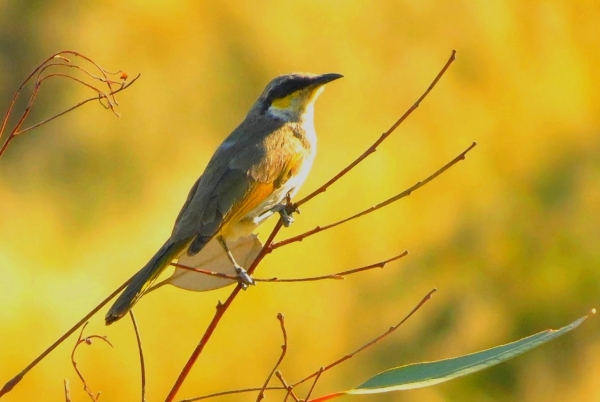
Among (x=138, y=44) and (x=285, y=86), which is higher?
A: (x=138, y=44)

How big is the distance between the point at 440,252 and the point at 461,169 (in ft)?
1.99

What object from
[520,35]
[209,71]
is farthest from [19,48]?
[520,35]

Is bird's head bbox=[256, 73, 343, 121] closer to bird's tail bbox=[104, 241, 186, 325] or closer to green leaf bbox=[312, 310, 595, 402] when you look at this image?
bird's tail bbox=[104, 241, 186, 325]

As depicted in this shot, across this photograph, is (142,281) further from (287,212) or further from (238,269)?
(287,212)

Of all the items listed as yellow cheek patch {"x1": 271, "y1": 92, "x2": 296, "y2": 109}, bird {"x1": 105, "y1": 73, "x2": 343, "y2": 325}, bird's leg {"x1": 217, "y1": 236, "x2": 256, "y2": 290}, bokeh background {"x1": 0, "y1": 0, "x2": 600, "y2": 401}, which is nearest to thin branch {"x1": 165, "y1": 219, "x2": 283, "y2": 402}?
bird's leg {"x1": 217, "y1": 236, "x2": 256, "y2": 290}

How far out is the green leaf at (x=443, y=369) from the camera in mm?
1621

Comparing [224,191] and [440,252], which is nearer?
[224,191]

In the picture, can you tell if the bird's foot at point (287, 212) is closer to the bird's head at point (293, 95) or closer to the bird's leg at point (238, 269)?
the bird's leg at point (238, 269)

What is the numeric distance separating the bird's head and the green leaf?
1490 mm

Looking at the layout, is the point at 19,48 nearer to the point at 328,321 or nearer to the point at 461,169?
the point at 328,321

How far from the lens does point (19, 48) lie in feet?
18.4

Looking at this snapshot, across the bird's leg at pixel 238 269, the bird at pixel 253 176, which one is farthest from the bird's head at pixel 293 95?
the bird's leg at pixel 238 269

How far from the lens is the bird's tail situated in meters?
1.88

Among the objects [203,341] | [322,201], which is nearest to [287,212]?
[203,341]
